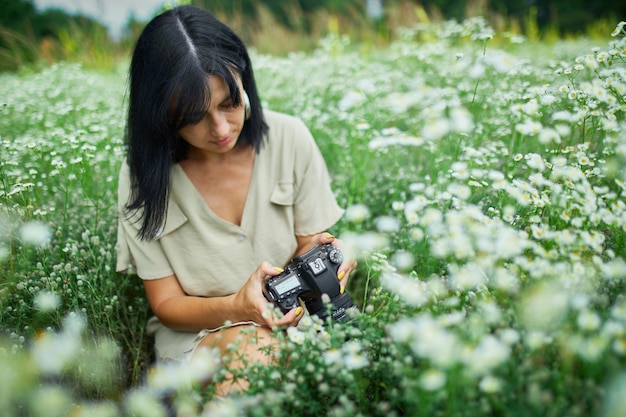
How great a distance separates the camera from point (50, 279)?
5.04 feet

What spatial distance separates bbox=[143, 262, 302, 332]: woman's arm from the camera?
4.43 feet

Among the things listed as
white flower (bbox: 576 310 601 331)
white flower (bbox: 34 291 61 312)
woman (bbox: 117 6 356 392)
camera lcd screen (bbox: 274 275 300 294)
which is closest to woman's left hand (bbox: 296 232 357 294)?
woman (bbox: 117 6 356 392)

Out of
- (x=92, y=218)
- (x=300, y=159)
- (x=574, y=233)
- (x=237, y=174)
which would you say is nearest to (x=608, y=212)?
(x=574, y=233)

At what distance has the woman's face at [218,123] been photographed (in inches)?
55.1

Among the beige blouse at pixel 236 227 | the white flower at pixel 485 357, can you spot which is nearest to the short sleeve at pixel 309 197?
the beige blouse at pixel 236 227

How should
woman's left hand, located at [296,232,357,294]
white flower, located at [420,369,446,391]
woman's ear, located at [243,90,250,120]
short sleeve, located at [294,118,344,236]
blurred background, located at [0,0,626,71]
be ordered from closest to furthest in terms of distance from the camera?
1. white flower, located at [420,369,446,391]
2. woman's left hand, located at [296,232,357,294]
3. woman's ear, located at [243,90,250,120]
4. short sleeve, located at [294,118,344,236]
5. blurred background, located at [0,0,626,71]

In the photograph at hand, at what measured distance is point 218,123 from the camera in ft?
4.66

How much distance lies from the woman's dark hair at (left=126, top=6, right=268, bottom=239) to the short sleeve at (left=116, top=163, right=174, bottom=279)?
0.13 ft

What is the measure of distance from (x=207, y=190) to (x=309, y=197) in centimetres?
38

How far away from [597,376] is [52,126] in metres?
2.71

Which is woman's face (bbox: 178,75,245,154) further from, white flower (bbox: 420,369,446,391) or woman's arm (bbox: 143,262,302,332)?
white flower (bbox: 420,369,446,391)

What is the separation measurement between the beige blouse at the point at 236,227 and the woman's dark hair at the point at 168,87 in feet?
0.23

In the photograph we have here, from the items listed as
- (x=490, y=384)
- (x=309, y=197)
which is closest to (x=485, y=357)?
(x=490, y=384)

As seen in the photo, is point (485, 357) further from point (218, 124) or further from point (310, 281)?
point (218, 124)
